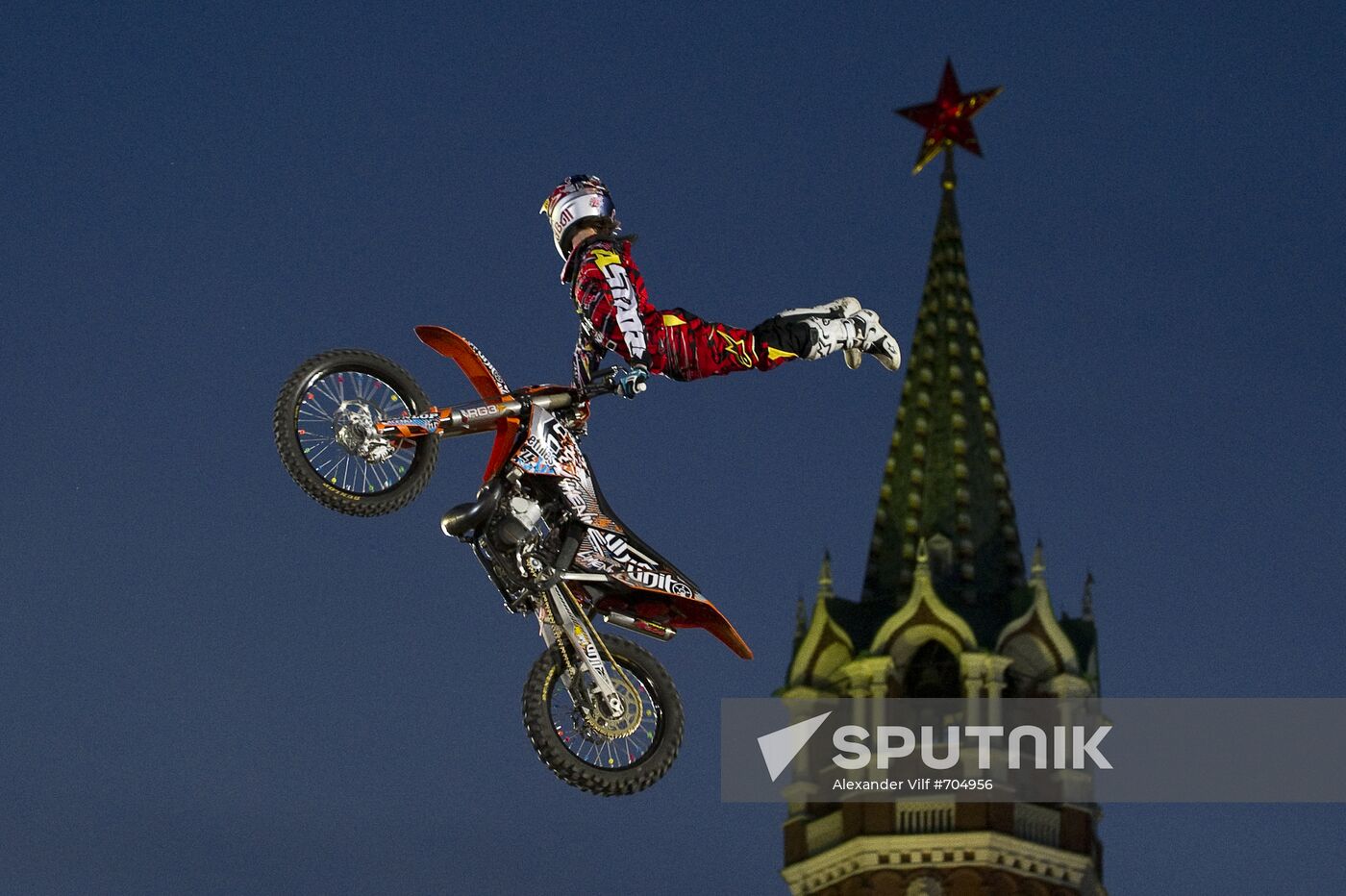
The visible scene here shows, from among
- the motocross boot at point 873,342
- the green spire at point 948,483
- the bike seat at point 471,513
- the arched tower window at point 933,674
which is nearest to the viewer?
the bike seat at point 471,513

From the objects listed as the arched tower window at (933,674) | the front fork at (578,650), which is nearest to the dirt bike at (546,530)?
the front fork at (578,650)

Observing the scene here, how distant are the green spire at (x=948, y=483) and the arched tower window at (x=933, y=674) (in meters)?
2.92

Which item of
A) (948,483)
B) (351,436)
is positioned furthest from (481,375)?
(948,483)

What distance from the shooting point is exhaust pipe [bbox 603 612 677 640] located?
A: 29.4 meters

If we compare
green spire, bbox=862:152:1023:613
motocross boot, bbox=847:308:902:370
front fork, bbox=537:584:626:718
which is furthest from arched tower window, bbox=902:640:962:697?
front fork, bbox=537:584:626:718

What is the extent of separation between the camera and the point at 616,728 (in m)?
28.8

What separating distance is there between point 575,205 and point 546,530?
111 inches

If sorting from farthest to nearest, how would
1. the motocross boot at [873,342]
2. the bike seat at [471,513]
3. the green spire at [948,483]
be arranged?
the green spire at [948,483]
the motocross boot at [873,342]
the bike seat at [471,513]

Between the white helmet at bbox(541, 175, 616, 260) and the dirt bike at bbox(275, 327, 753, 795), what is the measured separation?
4.61ft

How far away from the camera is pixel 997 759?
347ft

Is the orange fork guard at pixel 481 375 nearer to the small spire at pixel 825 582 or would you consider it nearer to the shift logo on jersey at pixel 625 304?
the shift logo on jersey at pixel 625 304

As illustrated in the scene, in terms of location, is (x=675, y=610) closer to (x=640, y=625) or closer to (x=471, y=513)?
(x=640, y=625)

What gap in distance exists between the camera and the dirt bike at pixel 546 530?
28.6 metres

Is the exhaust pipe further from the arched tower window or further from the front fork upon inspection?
the arched tower window
